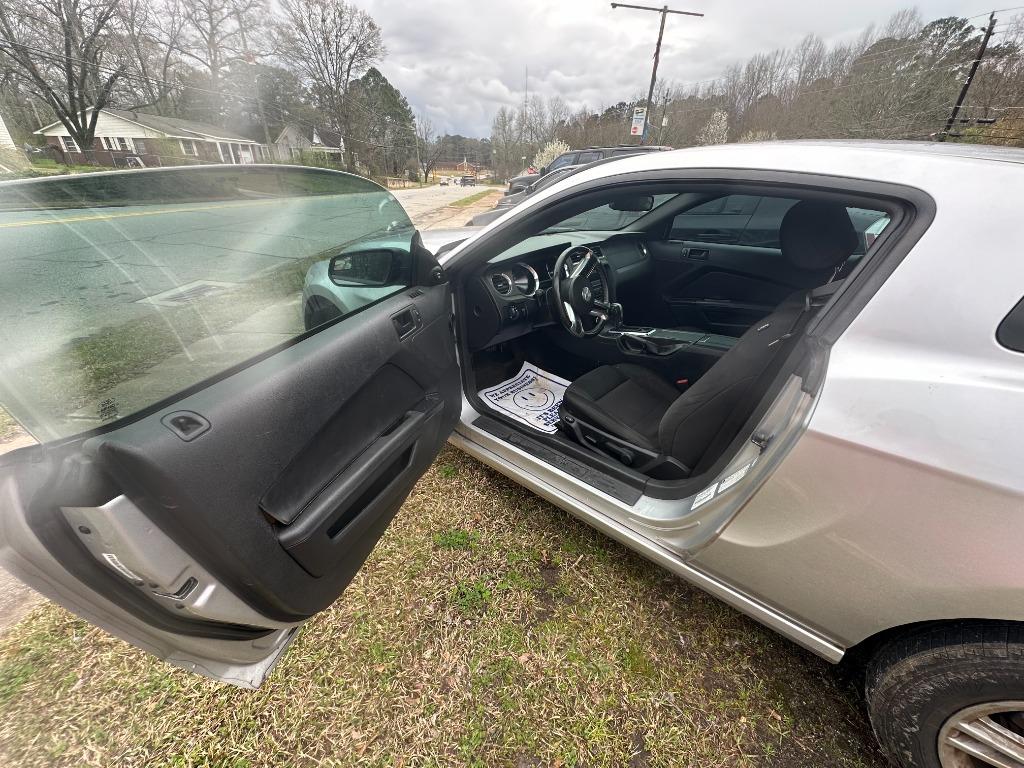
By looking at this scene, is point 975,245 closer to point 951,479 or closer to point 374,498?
point 951,479

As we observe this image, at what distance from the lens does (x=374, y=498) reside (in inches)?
53.6

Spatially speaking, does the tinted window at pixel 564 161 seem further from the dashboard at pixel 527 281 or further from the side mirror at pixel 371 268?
the side mirror at pixel 371 268

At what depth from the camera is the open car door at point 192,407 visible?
0.74 m

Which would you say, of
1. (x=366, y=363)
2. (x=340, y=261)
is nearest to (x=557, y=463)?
(x=366, y=363)

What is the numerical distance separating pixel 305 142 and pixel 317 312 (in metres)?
0.75

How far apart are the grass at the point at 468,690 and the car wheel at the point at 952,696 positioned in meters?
0.25

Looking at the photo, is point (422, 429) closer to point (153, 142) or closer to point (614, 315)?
point (153, 142)

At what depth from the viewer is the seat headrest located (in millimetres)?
1658

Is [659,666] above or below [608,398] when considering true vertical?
below

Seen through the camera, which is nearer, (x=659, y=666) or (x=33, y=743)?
(x=33, y=743)

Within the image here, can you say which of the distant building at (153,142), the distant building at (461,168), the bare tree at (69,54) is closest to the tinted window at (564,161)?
the distant building at (153,142)

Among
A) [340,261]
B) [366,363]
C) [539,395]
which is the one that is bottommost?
[539,395]

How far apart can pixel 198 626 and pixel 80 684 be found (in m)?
0.80

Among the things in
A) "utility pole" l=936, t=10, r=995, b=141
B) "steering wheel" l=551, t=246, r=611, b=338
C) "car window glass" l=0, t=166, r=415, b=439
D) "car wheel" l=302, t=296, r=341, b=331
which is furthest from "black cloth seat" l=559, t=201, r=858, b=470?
"utility pole" l=936, t=10, r=995, b=141
